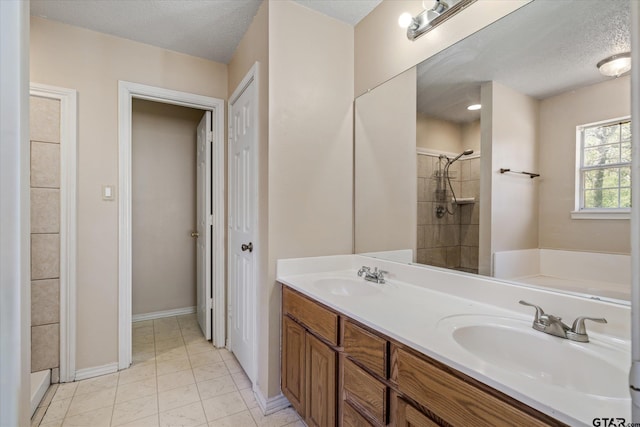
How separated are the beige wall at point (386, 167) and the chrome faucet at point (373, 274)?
0.60 feet

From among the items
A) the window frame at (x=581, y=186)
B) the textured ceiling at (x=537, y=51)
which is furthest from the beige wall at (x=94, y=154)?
the window frame at (x=581, y=186)

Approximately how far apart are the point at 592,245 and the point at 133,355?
118 inches

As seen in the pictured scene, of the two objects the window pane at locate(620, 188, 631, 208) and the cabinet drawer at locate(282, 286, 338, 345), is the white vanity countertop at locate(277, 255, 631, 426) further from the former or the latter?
the window pane at locate(620, 188, 631, 208)

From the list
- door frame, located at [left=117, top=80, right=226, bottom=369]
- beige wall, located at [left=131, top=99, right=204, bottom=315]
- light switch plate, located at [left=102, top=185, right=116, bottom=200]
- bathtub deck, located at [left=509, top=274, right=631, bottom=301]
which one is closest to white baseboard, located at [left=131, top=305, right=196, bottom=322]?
beige wall, located at [left=131, top=99, right=204, bottom=315]

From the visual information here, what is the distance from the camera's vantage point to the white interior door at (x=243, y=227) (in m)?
1.97

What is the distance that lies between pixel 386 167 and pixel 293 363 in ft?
4.11

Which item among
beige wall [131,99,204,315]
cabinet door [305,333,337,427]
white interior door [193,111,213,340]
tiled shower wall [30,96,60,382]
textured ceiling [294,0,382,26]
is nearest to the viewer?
cabinet door [305,333,337,427]

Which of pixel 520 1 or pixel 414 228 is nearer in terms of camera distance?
pixel 520 1

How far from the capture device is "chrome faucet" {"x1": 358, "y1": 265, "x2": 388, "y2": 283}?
1659 millimetres

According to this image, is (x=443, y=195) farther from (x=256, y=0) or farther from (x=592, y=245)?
(x=256, y=0)

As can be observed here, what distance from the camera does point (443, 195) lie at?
5.01ft

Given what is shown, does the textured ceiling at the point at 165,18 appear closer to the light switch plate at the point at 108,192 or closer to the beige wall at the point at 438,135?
the light switch plate at the point at 108,192

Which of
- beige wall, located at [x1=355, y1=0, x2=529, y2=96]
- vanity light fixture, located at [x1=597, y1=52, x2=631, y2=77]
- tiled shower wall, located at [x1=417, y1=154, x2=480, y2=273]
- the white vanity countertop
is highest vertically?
beige wall, located at [x1=355, y1=0, x2=529, y2=96]

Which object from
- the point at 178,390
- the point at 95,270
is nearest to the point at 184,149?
the point at 95,270
